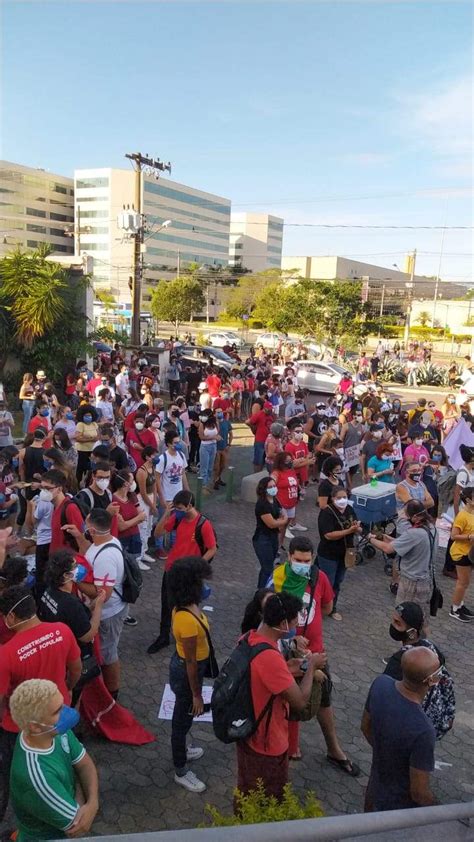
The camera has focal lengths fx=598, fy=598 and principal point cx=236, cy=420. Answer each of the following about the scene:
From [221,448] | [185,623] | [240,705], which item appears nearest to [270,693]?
[240,705]

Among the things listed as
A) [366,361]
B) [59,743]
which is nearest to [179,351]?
[366,361]

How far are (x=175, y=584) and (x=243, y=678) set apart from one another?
89 centimetres

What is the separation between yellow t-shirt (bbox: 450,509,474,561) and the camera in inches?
261

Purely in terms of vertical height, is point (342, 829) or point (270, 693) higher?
point (342, 829)

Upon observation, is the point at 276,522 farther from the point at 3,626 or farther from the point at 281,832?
the point at 281,832

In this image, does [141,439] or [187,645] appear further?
[141,439]

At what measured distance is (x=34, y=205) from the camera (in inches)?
3883

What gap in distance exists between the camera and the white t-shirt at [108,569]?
4.54m

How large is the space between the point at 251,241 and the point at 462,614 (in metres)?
139

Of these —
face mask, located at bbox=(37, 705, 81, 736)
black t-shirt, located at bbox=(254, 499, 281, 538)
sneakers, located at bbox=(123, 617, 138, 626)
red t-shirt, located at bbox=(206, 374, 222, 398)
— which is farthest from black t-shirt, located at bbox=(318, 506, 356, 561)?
red t-shirt, located at bbox=(206, 374, 222, 398)

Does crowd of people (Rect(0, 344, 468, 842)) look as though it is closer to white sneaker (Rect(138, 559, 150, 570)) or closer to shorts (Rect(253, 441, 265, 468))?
white sneaker (Rect(138, 559, 150, 570))

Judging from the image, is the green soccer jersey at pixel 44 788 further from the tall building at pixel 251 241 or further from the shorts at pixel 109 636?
the tall building at pixel 251 241

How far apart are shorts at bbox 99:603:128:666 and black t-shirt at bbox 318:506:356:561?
241 cm

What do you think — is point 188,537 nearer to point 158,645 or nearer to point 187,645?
point 158,645
